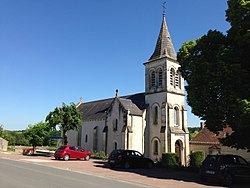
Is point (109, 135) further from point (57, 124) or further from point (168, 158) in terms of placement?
point (168, 158)

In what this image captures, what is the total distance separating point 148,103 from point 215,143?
1053cm

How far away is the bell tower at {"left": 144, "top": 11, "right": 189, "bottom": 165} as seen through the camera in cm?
3130

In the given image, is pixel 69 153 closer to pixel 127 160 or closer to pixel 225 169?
pixel 127 160

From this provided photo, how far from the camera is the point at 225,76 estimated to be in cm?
1356

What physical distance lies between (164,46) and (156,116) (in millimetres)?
9914

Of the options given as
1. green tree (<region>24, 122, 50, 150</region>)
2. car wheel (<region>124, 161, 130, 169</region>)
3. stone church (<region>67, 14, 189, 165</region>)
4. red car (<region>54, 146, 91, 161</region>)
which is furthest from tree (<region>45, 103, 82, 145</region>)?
car wheel (<region>124, 161, 130, 169</region>)

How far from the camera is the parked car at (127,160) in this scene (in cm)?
2005

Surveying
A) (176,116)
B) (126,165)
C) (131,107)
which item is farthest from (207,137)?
(126,165)

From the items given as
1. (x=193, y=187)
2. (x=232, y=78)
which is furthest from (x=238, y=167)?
(x=232, y=78)

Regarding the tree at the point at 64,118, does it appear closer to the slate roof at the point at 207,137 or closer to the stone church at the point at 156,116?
the stone church at the point at 156,116

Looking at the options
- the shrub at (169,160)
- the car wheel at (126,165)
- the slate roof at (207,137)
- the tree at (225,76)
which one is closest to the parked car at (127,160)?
the car wheel at (126,165)

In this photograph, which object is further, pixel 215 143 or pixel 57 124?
pixel 215 143

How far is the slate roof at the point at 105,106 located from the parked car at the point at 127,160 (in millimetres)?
11798

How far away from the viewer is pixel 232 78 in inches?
531
